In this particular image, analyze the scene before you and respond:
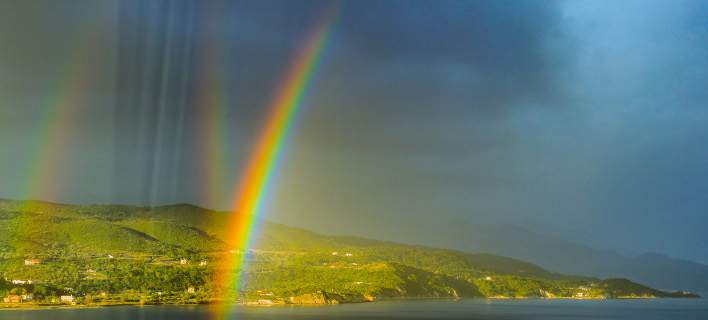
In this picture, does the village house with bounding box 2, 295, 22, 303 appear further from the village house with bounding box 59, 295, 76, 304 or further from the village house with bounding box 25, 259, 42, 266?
the village house with bounding box 25, 259, 42, 266

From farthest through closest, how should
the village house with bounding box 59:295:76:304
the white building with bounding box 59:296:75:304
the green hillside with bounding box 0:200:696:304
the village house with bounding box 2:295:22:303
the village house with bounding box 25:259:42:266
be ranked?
the village house with bounding box 25:259:42:266 < the green hillside with bounding box 0:200:696:304 < the white building with bounding box 59:296:75:304 < the village house with bounding box 59:295:76:304 < the village house with bounding box 2:295:22:303

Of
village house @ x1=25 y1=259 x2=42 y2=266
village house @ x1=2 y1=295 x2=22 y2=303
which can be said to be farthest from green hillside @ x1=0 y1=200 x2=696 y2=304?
village house @ x1=2 y1=295 x2=22 y2=303

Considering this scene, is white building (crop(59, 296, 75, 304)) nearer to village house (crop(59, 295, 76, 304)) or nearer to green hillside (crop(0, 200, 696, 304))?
village house (crop(59, 295, 76, 304))

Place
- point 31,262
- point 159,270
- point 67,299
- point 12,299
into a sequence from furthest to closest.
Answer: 1. point 159,270
2. point 31,262
3. point 67,299
4. point 12,299

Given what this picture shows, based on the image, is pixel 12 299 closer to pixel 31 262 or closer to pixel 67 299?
pixel 67 299

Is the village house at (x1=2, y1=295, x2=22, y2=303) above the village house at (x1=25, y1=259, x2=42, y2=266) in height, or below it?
below

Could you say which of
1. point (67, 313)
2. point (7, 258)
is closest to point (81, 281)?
point (7, 258)

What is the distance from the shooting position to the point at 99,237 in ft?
533

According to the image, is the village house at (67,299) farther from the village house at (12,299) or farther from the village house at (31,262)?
the village house at (31,262)

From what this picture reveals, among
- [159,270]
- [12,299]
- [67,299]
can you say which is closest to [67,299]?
[67,299]

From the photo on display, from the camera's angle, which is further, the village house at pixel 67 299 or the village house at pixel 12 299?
the village house at pixel 67 299

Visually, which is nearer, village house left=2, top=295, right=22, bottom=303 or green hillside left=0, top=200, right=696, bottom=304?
village house left=2, top=295, right=22, bottom=303

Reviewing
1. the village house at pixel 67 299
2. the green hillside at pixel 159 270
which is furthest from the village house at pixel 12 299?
the village house at pixel 67 299

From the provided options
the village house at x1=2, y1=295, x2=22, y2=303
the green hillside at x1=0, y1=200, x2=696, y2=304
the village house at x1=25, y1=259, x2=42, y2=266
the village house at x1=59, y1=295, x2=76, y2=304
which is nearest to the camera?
the village house at x1=2, y1=295, x2=22, y2=303
